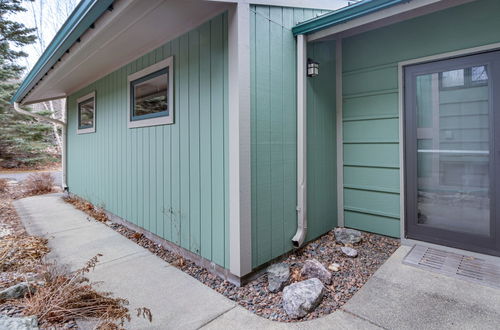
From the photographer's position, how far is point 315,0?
279 centimetres

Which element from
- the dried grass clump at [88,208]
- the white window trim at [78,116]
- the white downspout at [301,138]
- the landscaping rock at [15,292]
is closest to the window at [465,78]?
the white downspout at [301,138]

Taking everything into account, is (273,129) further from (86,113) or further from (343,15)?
(86,113)

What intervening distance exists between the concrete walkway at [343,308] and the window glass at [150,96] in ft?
5.92

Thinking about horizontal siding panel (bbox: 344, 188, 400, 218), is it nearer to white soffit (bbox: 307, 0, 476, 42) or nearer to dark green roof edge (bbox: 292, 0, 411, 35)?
white soffit (bbox: 307, 0, 476, 42)

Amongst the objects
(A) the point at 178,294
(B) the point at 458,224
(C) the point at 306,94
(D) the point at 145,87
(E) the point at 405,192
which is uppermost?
(D) the point at 145,87

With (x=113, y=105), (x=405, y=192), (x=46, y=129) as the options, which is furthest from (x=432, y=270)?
(x=46, y=129)

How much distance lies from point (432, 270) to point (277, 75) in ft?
7.69

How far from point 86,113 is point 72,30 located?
345cm

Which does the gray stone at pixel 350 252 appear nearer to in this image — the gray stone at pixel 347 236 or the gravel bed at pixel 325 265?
the gravel bed at pixel 325 265

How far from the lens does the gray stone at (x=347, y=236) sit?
308 centimetres

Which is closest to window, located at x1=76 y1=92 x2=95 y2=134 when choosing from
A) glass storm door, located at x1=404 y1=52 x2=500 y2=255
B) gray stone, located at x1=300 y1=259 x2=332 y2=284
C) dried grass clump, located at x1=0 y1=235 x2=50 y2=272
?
dried grass clump, located at x1=0 y1=235 x2=50 y2=272

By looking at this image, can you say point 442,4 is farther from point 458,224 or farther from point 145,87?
point 145,87

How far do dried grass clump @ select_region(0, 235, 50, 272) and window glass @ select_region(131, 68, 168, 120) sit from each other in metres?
1.97

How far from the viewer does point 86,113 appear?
5699 mm
